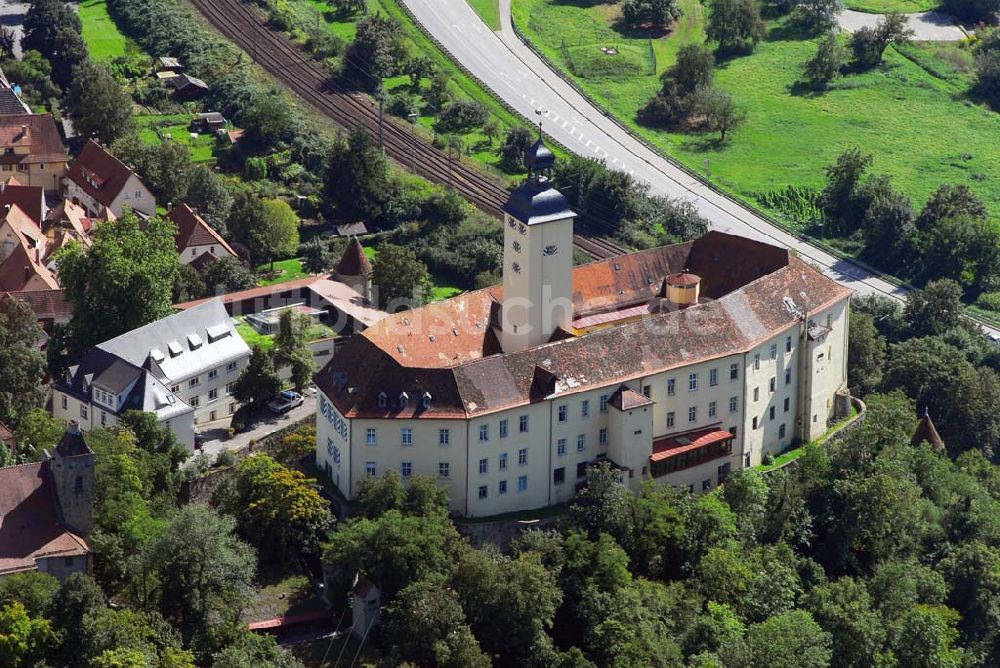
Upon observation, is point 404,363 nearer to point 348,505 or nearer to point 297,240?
point 348,505

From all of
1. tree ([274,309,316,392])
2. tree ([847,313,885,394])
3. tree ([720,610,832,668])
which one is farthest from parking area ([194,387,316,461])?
tree ([847,313,885,394])

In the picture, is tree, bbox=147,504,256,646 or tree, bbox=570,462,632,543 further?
tree, bbox=570,462,632,543

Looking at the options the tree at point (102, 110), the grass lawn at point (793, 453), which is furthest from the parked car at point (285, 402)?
the tree at point (102, 110)

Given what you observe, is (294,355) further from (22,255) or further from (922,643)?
(922,643)

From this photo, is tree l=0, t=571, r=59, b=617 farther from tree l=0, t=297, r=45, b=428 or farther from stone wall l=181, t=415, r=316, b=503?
tree l=0, t=297, r=45, b=428

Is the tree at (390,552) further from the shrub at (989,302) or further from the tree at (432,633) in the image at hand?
the shrub at (989,302)
